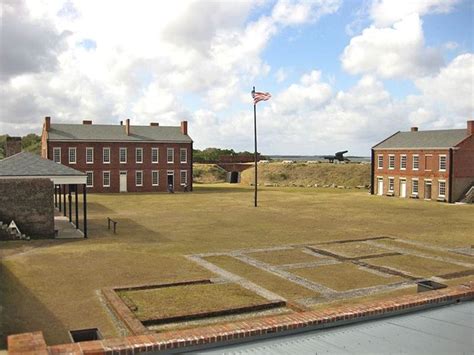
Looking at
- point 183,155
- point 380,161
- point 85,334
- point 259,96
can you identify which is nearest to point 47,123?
point 183,155

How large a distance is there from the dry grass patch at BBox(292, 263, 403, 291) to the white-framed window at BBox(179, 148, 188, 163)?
3882 cm

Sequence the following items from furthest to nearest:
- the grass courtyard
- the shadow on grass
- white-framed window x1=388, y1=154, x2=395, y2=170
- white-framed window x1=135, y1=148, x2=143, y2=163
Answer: white-framed window x1=135, y1=148, x2=143, y2=163, white-framed window x1=388, y1=154, x2=395, y2=170, the grass courtyard, the shadow on grass

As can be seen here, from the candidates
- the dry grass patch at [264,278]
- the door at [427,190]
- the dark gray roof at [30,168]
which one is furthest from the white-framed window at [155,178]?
the dry grass patch at [264,278]

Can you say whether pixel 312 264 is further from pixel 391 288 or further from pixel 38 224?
pixel 38 224

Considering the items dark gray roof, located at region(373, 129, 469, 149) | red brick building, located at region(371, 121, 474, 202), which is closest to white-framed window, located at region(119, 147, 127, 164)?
red brick building, located at region(371, 121, 474, 202)

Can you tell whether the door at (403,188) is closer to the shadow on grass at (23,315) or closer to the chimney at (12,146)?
the chimney at (12,146)

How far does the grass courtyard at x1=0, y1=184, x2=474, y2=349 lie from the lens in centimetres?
1229

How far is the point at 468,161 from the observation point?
147ft

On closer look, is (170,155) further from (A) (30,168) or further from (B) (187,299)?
(B) (187,299)

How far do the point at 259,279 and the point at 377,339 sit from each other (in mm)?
8815

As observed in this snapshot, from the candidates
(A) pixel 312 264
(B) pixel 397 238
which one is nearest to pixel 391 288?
(A) pixel 312 264

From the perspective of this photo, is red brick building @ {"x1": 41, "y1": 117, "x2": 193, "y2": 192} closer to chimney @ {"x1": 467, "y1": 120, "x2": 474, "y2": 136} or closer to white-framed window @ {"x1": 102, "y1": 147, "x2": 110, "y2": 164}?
white-framed window @ {"x1": 102, "y1": 147, "x2": 110, "y2": 164}

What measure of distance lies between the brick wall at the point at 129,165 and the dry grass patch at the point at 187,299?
38985mm

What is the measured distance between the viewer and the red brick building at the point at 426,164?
145ft
